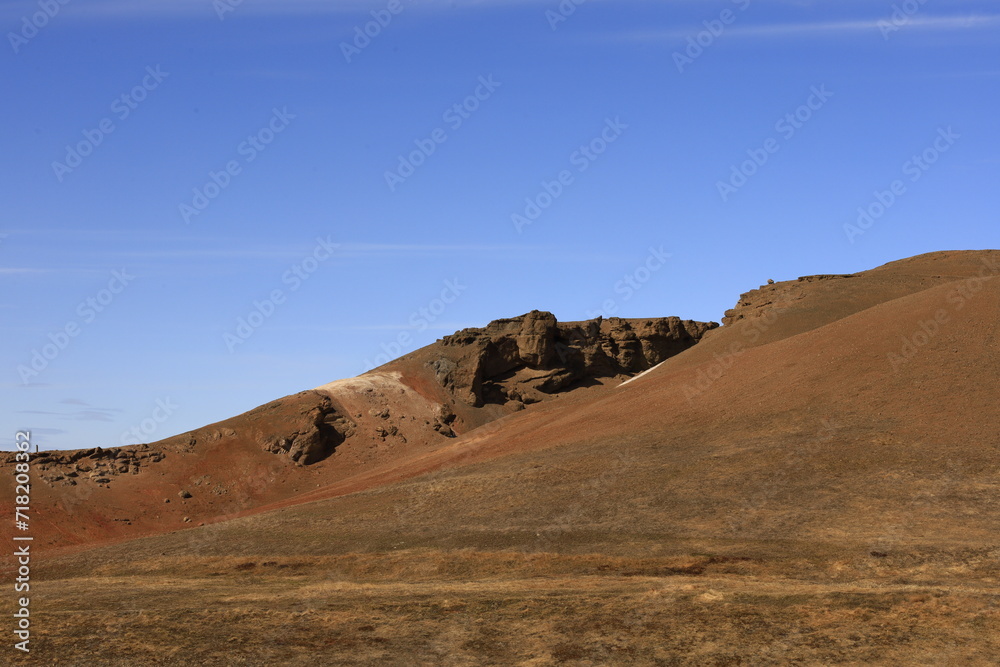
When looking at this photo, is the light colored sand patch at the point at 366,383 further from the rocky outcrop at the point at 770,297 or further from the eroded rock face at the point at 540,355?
the rocky outcrop at the point at 770,297

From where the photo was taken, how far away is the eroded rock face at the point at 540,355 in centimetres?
6191

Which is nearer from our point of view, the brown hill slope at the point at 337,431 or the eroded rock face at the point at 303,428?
the brown hill slope at the point at 337,431

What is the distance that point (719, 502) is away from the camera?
28.8 meters

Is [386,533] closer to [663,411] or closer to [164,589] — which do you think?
[164,589]

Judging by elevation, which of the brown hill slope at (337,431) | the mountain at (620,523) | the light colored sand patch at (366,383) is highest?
the light colored sand patch at (366,383)

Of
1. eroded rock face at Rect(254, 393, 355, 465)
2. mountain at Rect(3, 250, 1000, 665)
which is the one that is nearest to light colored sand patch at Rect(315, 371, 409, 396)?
eroded rock face at Rect(254, 393, 355, 465)

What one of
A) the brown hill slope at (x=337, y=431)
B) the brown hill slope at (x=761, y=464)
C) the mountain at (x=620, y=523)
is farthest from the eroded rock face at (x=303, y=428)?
the brown hill slope at (x=761, y=464)

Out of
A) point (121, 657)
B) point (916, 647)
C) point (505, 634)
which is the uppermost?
point (121, 657)

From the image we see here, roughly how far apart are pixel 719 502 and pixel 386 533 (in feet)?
34.4

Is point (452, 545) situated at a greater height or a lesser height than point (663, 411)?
lesser

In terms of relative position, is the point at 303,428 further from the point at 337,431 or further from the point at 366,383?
the point at 366,383

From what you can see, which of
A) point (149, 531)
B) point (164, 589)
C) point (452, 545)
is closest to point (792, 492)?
point (452, 545)

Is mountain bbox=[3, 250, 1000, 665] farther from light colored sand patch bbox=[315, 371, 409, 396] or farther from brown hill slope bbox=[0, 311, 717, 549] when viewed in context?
light colored sand patch bbox=[315, 371, 409, 396]

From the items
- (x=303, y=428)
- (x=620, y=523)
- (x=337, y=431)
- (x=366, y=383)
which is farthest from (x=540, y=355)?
(x=620, y=523)
